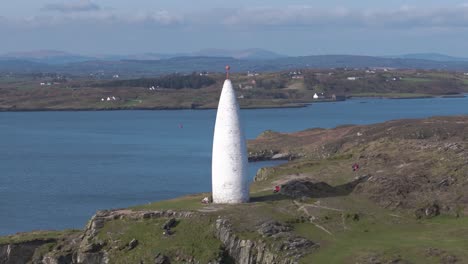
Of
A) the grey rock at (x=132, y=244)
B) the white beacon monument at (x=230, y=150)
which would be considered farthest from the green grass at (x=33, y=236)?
the white beacon monument at (x=230, y=150)

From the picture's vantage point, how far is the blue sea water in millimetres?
62188

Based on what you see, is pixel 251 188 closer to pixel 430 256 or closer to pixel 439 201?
pixel 439 201

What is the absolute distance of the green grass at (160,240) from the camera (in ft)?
117

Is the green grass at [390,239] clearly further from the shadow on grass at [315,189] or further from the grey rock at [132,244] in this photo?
the grey rock at [132,244]

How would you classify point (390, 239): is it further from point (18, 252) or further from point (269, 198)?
point (18, 252)

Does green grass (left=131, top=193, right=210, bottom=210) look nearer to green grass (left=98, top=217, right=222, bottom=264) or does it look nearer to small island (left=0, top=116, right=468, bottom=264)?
small island (left=0, top=116, right=468, bottom=264)

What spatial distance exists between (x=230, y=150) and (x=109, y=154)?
62.5 meters

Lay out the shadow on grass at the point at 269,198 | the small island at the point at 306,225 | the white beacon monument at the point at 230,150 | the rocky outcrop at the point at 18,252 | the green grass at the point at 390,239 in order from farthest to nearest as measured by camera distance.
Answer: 1. the shadow on grass at the point at 269,198
2. the white beacon monument at the point at 230,150
3. the rocky outcrop at the point at 18,252
4. the small island at the point at 306,225
5. the green grass at the point at 390,239

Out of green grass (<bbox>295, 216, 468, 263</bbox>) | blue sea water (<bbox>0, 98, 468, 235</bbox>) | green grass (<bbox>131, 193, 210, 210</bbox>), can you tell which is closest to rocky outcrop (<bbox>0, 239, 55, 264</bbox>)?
green grass (<bbox>131, 193, 210, 210</bbox>)

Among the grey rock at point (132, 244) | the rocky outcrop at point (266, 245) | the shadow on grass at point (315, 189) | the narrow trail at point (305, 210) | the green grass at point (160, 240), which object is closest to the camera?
the rocky outcrop at point (266, 245)

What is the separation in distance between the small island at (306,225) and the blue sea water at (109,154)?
1419 cm

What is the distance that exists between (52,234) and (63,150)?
67115mm

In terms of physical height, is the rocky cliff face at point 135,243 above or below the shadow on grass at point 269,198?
below

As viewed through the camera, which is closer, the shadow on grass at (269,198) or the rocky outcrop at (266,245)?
the rocky outcrop at (266,245)
